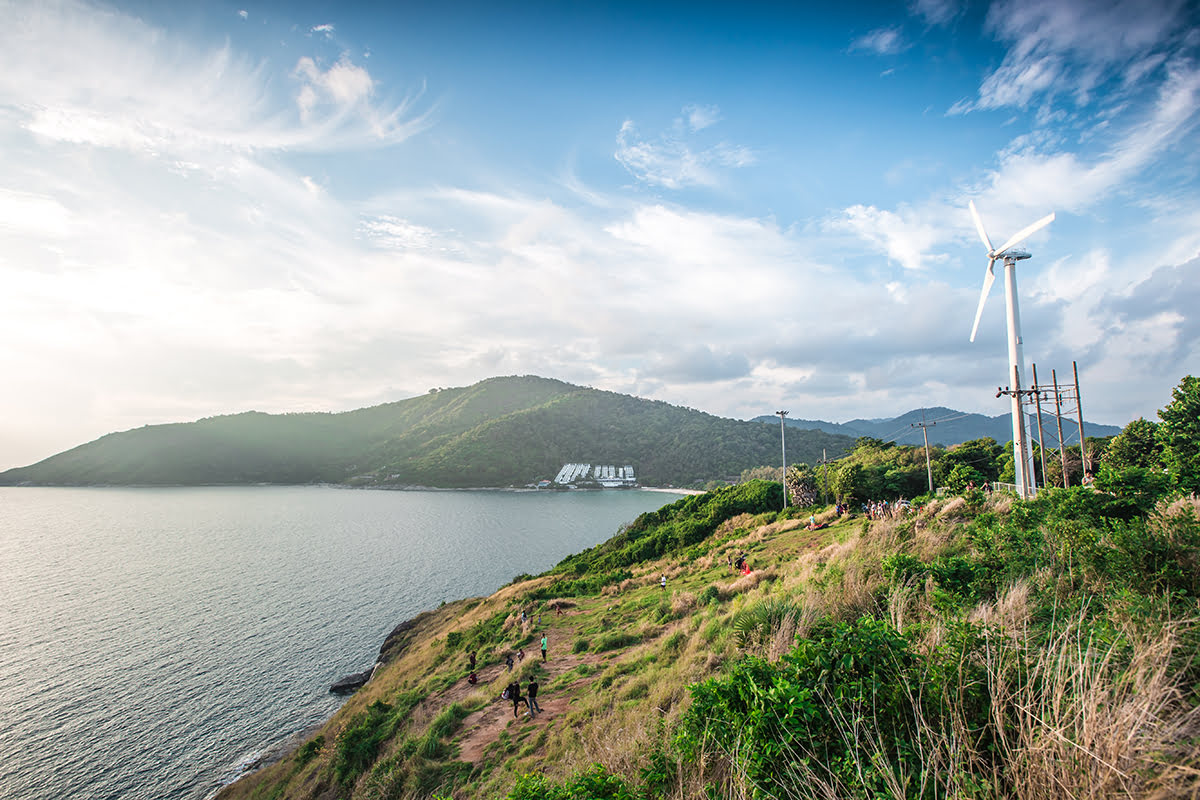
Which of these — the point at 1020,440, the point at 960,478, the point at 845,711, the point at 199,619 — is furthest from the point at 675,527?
the point at 199,619

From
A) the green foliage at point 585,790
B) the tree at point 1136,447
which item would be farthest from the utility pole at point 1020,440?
the green foliage at point 585,790

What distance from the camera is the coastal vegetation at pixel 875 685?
132 inches

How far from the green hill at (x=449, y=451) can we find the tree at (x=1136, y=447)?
93.8m

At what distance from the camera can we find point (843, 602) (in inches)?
328

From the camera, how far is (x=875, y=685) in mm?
4219

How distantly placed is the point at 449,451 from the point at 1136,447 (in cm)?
14324

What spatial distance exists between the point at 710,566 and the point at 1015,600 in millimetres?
20603

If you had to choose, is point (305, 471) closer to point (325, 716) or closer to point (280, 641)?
point (280, 641)

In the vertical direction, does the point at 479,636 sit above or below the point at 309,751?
above

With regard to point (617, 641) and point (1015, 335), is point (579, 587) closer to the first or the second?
point (617, 641)

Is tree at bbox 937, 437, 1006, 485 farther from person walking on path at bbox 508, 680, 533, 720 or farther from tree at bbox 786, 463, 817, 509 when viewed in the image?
person walking on path at bbox 508, 680, 533, 720

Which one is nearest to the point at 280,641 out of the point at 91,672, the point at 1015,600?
the point at 91,672

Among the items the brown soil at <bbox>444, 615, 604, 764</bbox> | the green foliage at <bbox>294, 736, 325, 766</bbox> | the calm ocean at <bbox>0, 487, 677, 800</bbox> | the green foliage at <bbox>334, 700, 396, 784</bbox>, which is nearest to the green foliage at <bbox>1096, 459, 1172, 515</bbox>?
the brown soil at <bbox>444, 615, 604, 764</bbox>

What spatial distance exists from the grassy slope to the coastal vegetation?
0.04 meters
